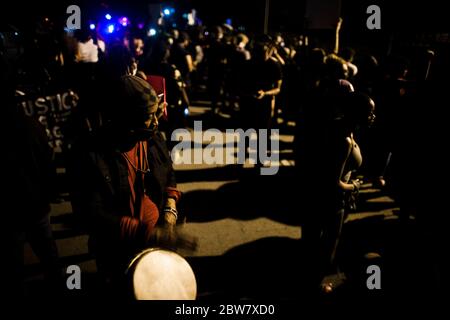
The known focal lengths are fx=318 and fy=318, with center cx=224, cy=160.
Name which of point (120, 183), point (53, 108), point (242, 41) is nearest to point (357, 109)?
point (120, 183)

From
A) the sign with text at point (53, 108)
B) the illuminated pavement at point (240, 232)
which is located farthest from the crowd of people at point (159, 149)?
the illuminated pavement at point (240, 232)

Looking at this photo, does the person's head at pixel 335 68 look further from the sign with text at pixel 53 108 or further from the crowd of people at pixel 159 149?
Result: the sign with text at pixel 53 108

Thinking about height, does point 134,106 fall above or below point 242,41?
below

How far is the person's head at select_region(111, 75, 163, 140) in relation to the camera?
200 centimetres

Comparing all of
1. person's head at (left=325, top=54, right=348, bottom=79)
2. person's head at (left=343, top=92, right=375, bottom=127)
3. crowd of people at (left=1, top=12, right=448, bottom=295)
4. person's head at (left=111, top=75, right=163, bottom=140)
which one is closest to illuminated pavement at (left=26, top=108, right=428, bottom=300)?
crowd of people at (left=1, top=12, right=448, bottom=295)

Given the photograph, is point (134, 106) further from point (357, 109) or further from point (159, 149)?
point (357, 109)

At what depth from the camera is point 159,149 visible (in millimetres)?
Result: 2488

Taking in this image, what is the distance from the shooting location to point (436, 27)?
397 inches

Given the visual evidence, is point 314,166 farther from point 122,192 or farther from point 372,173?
point 372,173

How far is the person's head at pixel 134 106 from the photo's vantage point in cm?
200

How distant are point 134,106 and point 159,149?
1.82 ft

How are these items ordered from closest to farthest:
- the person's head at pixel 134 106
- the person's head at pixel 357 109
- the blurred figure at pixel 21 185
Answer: the person's head at pixel 134 106, the blurred figure at pixel 21 185, the person's head at pixel 357 109

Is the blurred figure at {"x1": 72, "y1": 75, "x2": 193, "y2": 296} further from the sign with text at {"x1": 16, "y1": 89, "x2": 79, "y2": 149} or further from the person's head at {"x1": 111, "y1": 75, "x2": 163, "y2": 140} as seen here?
the sign with text at {"x1": 16, "y1": 89, "x2": 79, "y2": 149}
